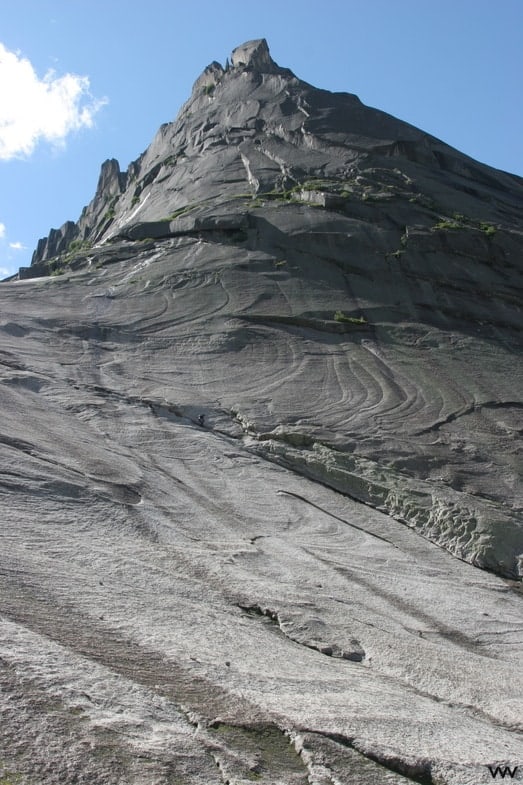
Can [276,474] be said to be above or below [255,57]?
below

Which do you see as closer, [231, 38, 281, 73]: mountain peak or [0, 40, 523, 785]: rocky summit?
[0, 40, 523, 785]: rocky summit

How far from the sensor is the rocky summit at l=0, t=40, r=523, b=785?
6.51 meters

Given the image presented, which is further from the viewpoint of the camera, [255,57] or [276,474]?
[255,57]

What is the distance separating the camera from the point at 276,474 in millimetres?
17688

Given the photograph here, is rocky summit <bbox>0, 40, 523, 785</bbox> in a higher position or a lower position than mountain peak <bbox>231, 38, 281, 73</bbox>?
lower

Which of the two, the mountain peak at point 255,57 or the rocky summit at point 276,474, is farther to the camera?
the mountain peak at point 255,57

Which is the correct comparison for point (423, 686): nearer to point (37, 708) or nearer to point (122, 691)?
point (122, 691)

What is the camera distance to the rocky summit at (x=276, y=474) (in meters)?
6.51

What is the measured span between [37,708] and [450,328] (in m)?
22.7

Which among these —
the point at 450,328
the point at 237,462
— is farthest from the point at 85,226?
the point at 237,462

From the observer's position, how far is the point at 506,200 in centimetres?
3928

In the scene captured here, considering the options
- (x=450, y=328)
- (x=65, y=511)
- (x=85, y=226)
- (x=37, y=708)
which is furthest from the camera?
(x=85, y=226)

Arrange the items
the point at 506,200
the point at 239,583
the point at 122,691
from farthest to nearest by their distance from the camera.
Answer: the point at 506,200
the point at 239,583
the point at 122,691

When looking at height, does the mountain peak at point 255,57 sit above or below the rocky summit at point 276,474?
above
